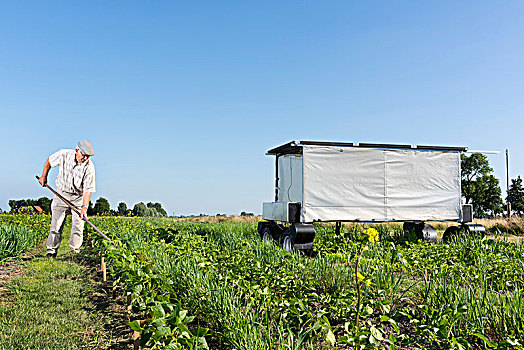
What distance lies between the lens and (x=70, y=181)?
7.83 metres

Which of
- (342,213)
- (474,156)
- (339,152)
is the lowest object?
(342,213)

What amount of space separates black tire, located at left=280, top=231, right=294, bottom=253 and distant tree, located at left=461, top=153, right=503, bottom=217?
124 ft

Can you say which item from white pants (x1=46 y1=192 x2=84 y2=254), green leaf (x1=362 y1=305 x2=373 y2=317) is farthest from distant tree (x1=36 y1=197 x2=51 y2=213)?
green leaf (x1=362 y1=305 x2=373 y2=317)

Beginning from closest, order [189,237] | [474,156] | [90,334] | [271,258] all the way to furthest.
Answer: [90,334] → [271,258] → [189,237] → [474,156]

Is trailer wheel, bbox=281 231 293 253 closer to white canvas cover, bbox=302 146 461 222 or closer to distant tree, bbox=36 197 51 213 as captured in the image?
white canvas cover, bbox=302 146 461 222

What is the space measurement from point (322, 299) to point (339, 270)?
0.96 m

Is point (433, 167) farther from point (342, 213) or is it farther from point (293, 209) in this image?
point (293, 209)

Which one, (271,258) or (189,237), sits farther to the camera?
(189,237)

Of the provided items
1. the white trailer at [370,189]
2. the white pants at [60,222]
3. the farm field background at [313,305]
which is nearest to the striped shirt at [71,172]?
the white pants at [60,222]

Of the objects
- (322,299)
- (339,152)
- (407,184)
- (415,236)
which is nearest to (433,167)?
(407,184)

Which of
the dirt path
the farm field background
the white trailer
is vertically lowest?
the dirt path

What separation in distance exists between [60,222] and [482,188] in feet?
137

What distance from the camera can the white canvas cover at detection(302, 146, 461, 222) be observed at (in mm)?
8234

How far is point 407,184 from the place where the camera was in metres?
8.97
